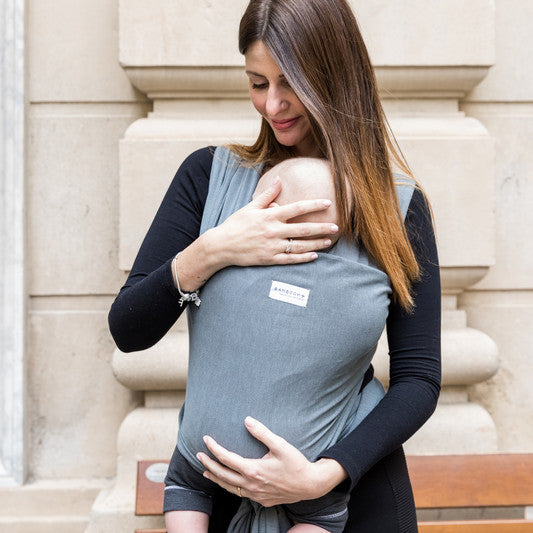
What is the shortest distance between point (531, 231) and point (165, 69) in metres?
1.73

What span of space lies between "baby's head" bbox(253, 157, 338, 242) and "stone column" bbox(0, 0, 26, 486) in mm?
1842

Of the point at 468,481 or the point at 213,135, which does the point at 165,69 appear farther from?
the point at 468,481

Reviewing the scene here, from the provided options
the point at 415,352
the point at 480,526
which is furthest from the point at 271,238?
the point at 480,526

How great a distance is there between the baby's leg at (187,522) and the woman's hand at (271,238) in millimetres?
542

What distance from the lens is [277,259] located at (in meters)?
1.43

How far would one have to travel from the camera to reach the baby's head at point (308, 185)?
1.49 m

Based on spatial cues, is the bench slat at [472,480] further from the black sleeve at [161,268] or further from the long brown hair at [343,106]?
the black sleeve at [161,268]

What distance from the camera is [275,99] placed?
1592 millimetres

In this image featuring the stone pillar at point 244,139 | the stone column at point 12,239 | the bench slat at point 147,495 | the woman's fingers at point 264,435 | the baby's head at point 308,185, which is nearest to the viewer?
the woman's fingers at point 264,435

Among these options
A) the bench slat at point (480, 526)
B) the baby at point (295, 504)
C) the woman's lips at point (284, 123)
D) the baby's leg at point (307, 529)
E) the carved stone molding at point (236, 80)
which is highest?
the carved stone molding at point (236, 80)

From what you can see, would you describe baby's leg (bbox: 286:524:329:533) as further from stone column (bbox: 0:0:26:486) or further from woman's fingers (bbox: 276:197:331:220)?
stone column (bbox: 0:0:26:486)

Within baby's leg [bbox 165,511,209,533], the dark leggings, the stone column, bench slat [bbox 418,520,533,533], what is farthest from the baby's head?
the stone column

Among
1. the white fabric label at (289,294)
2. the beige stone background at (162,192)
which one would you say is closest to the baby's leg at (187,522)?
the white fabric label at (289,294)

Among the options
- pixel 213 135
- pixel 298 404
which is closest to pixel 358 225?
pixel 298 404
